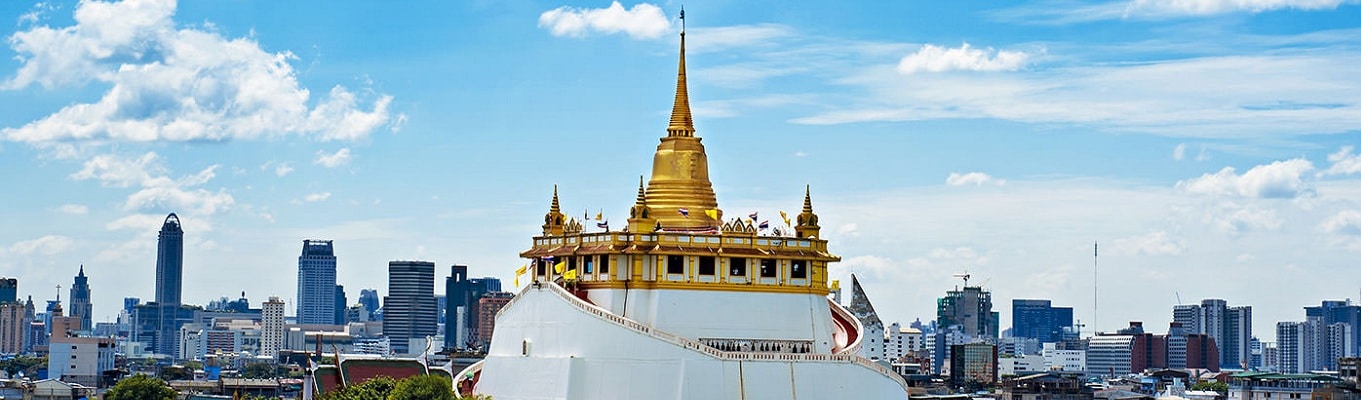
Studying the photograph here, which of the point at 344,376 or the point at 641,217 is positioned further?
the point at 344,376

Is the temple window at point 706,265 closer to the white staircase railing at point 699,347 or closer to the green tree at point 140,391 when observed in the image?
the white staircase railing at point 699,347

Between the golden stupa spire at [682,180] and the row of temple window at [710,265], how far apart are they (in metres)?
3.23

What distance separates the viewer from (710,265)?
114000 mm

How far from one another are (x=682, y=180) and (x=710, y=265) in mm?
6733

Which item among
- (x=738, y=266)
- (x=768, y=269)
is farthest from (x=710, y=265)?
(x=768, y=269)

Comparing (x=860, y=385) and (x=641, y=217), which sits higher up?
(x=641, y=217)

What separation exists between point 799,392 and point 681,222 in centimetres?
1132

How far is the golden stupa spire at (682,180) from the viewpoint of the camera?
118m

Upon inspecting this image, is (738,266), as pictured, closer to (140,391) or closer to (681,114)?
(681,114)

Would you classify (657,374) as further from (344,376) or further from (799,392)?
(344,376)

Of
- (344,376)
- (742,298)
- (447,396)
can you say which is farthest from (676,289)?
(344,376)

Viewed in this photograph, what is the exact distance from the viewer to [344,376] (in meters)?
142

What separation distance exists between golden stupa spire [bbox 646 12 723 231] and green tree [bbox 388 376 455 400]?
1404 cm

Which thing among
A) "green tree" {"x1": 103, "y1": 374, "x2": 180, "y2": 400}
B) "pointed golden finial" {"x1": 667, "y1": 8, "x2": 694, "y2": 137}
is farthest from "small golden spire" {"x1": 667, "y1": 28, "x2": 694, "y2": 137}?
"green tree" {"x1": 103, "y1": 374, "x2": 180, "y2": 400}
